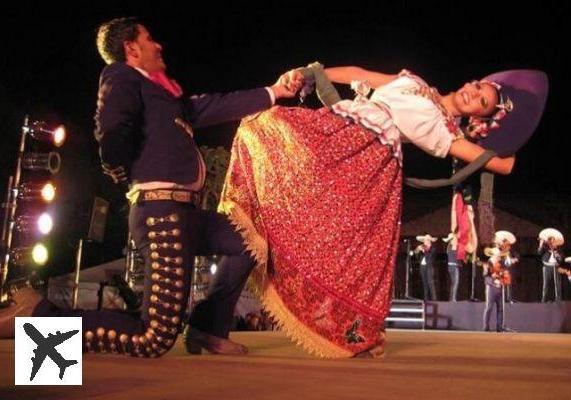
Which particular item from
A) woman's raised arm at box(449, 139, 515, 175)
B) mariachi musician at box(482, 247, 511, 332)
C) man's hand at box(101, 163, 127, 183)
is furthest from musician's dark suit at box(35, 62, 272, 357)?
mariachi musician at box(482, 247, 511, 332)

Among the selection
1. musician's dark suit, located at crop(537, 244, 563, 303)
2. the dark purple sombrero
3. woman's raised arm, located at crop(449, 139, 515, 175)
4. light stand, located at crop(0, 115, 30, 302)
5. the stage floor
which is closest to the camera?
the stage floor

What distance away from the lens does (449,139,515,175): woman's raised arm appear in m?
3.20

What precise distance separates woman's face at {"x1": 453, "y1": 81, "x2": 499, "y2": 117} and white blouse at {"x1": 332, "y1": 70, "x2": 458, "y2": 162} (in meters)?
0.18

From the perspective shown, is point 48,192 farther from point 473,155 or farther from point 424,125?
point 473,155

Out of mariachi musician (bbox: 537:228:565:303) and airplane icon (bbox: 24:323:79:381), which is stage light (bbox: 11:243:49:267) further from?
mariachi musician (bbox: 537:228:565:303)

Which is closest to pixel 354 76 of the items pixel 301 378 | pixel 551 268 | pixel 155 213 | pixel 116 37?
pixel 116 37

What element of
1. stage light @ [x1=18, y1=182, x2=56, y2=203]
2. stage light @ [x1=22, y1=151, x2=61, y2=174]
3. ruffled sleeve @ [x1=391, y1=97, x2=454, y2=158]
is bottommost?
stage light @ [x1=18, y1=182, x2=56, y2=203]

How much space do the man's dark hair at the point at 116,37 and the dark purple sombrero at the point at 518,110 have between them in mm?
1787

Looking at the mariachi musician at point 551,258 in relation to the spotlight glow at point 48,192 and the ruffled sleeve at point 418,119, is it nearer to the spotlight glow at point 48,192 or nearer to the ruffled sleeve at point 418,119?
the spotlight glow at point 48,192

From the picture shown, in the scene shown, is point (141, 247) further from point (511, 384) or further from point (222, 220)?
point (511, 384)

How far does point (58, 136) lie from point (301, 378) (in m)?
5.20

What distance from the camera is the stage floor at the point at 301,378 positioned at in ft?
5.68

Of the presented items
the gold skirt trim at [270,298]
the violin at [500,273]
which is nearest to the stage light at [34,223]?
the gold skirt trim at [270,298]

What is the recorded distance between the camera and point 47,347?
6.18 ft
